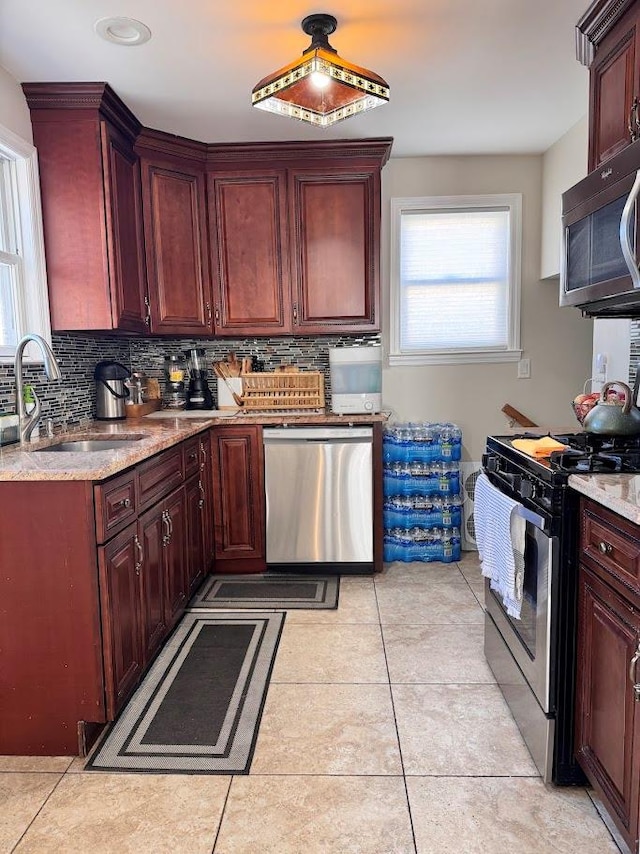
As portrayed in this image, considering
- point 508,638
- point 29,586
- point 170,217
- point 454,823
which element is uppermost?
point 170,217

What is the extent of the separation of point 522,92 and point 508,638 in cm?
246

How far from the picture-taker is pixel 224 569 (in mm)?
3338

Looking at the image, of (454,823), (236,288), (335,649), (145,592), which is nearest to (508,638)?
(454,823)

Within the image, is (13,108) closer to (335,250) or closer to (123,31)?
(123,31)

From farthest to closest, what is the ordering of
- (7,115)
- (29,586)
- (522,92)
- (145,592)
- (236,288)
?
1. (236,288)
2. (522,92)
3. (7,115)
4. (145,592)
5. (29,586)

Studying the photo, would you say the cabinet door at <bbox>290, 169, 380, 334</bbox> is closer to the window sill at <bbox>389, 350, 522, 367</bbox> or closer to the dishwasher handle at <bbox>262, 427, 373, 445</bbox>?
the window sill at <bbox>389, 350, 522, 367</bbox>

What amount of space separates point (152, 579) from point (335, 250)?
6.90 feet

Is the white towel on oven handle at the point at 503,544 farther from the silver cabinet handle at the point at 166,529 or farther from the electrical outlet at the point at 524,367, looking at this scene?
the electrical outlet at the point at 524,367

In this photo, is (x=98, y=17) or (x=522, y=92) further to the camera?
(x=522, y=92)

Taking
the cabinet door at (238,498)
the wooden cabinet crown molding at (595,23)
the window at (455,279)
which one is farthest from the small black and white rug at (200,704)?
the wooden cabinet crown molding at (595,23)

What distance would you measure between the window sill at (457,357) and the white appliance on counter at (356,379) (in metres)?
0.52

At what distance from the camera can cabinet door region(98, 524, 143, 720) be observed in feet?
5.96

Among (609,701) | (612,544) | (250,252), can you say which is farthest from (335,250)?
(609,701)

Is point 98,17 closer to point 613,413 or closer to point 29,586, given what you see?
point 29,586
